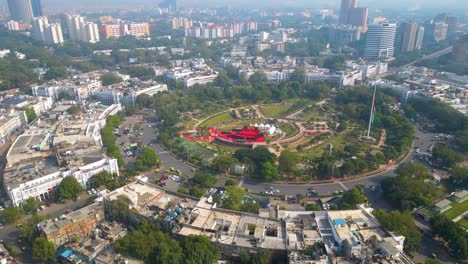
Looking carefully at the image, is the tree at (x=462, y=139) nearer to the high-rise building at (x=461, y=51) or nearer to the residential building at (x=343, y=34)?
the high-rise building at (x=461, y=51)

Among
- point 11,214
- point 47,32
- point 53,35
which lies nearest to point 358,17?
point 53,35

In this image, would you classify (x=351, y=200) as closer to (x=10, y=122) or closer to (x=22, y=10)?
(x=10, y=122)

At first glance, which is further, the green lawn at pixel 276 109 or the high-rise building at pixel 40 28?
the high-rise building at pixel 40 28

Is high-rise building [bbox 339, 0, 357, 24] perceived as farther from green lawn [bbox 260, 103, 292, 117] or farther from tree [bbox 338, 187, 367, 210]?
tree [bbox 338, 187, 367, 210]

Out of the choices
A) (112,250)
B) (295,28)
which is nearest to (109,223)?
(112,250)

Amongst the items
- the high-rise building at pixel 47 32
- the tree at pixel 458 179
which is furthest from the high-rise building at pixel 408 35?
the high-rise building at pixel 47 32
